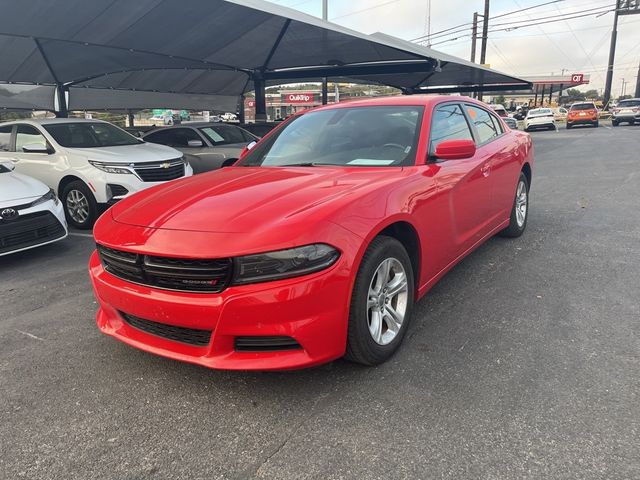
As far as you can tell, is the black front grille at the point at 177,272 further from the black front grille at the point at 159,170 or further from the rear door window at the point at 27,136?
the rear door window at the point at 27,136

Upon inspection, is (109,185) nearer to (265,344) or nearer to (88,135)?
(88,135)

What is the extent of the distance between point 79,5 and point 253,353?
919 cm

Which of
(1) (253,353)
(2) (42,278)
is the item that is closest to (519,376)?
(1) (253,353)

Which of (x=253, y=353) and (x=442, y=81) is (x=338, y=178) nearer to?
(x=253, y=353)

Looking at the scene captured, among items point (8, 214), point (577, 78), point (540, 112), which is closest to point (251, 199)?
point (8, 214)

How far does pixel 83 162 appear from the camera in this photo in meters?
6.99

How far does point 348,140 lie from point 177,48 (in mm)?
10874

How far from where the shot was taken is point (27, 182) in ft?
18.7

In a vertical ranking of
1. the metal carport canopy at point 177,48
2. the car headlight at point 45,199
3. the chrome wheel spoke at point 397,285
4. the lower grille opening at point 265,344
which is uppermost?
the metal carport canopy at point 177,48

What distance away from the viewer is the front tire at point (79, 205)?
22.5ft

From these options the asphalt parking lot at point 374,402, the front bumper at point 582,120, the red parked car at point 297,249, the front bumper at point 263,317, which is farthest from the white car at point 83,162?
the front bumper at point 582,120

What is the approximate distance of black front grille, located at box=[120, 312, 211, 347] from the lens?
2439mm

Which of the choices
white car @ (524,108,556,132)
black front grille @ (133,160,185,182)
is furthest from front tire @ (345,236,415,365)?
white car @ (524,108,556,132)

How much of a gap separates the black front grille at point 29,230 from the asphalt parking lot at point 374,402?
4.24 feet
